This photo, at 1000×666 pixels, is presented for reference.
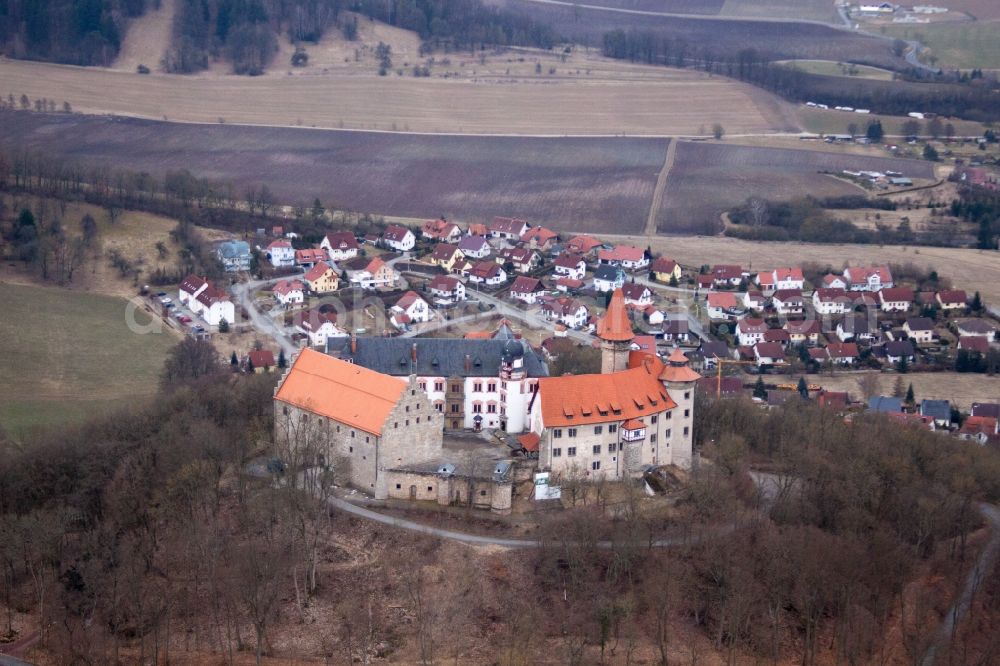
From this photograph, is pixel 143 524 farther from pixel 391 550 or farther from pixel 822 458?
pixel 822 458

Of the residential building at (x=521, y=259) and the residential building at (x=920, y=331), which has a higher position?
the residential building at (x=521, y=259)

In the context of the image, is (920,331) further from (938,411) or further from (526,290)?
(526,290)

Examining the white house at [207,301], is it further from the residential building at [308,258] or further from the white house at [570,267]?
the white house at [570,267]

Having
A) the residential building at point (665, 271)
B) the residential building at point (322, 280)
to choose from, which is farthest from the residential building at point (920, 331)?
the residential building at point (322, 280)

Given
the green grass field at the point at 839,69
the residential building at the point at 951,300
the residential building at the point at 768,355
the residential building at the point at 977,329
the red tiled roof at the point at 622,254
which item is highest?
the green grass field at the point at 839,69

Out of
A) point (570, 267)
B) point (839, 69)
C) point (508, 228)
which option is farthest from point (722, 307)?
point (839, 69)

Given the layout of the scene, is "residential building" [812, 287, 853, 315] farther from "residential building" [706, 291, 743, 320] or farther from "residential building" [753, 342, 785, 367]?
"residential building" [753, 342, 785, 367]
